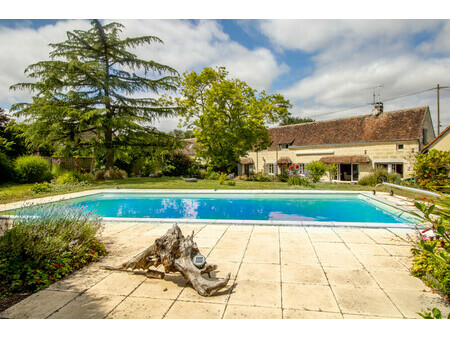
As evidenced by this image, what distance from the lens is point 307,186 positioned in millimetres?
15969

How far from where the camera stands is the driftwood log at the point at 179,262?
3.07m

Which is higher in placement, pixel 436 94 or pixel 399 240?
pixel 436 94

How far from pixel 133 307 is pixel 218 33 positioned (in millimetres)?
5762

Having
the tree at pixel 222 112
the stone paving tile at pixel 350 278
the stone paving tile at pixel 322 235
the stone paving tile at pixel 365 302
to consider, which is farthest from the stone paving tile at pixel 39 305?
the tree at pixel 222 112

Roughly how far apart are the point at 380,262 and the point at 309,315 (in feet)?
7.13

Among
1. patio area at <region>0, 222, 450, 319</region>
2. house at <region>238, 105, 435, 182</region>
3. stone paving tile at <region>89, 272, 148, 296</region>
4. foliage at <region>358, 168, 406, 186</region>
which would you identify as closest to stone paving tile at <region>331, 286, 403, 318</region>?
patio area at <region>0, 222, 450, 319</region>

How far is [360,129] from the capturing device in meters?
25.6

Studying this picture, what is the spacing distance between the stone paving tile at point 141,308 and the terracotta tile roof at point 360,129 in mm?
25622

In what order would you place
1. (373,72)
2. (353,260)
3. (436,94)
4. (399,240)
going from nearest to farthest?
1. (353,260)
2. (399,240)
3. (373,72)
4. (436,94)

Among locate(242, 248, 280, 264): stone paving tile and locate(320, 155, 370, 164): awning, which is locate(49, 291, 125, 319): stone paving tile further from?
locate(320, 155, 370, 164): awning

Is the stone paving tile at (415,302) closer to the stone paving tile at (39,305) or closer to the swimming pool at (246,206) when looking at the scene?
the stone paving tile at (39,305)

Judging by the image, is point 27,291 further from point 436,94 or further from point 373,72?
point 436,94
